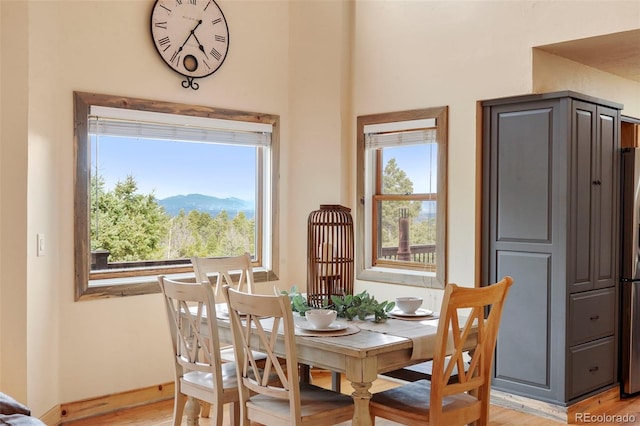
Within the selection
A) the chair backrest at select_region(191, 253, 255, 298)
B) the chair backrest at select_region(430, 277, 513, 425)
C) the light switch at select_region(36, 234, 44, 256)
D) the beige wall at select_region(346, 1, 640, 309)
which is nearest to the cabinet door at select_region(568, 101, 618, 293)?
the beige wall at select_region(346, 1, 640, 309)

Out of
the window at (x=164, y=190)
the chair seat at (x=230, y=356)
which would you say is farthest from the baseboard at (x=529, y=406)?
the window at (x=164, y=190)

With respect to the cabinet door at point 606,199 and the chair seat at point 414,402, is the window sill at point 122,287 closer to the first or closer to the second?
the chair seat at point 414,402

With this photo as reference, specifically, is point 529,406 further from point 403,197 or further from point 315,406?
point 315,406

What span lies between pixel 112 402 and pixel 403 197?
2.45 metres

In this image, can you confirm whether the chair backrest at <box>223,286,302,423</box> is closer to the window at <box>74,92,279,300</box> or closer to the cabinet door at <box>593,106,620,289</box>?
the window at <box>74,92,279,300</box>

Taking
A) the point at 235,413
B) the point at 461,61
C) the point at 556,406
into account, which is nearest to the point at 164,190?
the point at 235,413

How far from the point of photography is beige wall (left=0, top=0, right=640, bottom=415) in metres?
3.70

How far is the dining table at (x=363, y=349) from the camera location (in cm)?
279

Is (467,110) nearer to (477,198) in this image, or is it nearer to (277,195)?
(477,198)

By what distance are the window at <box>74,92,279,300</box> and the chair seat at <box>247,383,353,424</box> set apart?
5.63ft

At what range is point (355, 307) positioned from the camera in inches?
132

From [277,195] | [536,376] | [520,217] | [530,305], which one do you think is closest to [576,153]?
[520,217]

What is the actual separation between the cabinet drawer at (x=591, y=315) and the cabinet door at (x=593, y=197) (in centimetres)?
6

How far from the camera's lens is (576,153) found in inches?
166
